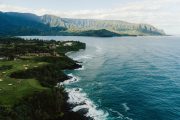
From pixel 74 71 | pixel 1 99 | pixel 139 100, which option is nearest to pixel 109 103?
pixel 139 100

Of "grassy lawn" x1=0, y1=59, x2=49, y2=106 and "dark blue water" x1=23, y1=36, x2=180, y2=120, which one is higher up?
"grassy lawn" x1=0, y1=59, x2=49, y2=106

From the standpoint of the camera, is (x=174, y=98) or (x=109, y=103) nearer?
(x=109, y=103)

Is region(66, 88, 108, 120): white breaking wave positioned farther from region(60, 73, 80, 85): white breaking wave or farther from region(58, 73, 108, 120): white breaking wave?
region(60, 73, 80, 85): white breaking wave

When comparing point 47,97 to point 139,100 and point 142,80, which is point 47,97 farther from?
point 142,80

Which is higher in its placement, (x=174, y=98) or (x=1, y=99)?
(x=1, y=99)

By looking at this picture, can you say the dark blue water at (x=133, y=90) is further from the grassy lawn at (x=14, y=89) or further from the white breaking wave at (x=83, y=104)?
the grassy lawn at (x=14, y=89)

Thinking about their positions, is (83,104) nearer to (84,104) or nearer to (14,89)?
(84,104)

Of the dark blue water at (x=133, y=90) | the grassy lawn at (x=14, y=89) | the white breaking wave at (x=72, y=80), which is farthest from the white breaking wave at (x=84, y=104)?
the white breaking wave at (x=72, y=80)

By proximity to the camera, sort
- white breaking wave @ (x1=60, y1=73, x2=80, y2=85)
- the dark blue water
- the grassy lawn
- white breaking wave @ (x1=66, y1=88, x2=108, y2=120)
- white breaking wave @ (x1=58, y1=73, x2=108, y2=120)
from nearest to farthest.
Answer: the grassy lawn → white breaking wave @ (x1=66, y1=88, x2=108, y2=120) → white breaking wave @ (x1=58, y1=73, x2=108, y2=120) → the dark blue water → white breaking wave @ (x1=60, y1=73, x2=80, y2=85)

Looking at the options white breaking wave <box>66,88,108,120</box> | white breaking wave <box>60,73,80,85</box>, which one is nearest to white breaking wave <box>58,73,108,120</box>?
white breaking wave <box>66,88,108,120</box>

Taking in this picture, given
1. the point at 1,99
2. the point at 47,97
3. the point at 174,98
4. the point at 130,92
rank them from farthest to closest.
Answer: the point at 130,92
the point at 174,98
the point at 47,97
the point at 1,99

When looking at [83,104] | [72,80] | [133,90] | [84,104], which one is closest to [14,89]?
[83,104]
